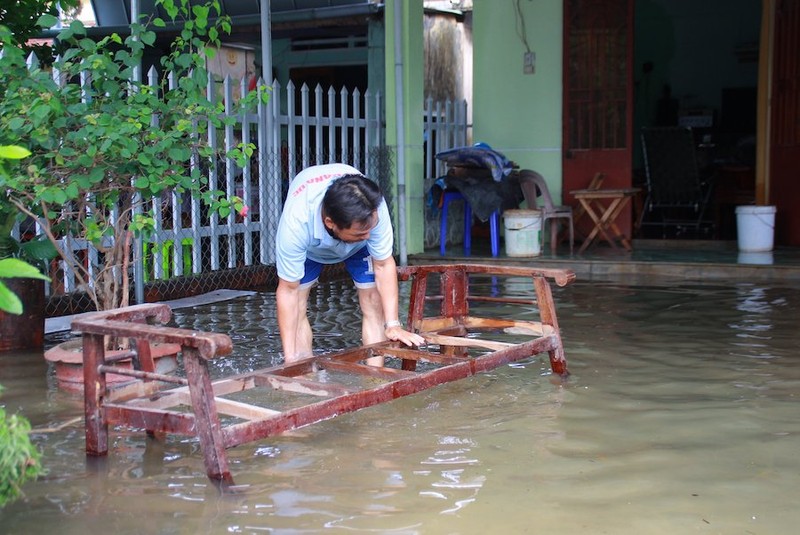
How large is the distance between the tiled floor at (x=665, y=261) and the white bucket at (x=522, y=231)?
130mm

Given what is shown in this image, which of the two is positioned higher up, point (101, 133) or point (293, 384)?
point (101, 133)

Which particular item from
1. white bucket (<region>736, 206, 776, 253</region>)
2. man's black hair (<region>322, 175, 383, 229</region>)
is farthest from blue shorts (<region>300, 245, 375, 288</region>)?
white bucket (<region>736, 206, 776, 253</region>)

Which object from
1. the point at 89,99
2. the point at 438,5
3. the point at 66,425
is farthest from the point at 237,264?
the point at 438,5

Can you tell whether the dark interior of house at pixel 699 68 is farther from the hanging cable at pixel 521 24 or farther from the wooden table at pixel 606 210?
A: the wooden table at pixel 606 210

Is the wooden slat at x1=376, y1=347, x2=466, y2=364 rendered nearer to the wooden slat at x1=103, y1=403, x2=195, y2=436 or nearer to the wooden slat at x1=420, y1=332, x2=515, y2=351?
the wooden slat at x1=420, y1=332, x2=515, y2=351

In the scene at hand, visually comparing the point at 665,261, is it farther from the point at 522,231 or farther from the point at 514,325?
the point at 514,325

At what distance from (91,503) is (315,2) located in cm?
924

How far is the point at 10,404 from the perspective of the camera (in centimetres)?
452

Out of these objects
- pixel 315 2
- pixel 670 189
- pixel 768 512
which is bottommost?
pixel 768 512

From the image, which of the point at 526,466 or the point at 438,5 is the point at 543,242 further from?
the point at 526,466

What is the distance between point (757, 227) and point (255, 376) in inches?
301

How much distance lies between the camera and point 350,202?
152 inches

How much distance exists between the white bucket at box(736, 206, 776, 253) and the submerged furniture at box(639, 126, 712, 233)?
1.57 meters

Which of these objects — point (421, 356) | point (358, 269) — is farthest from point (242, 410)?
point (358, 269)
